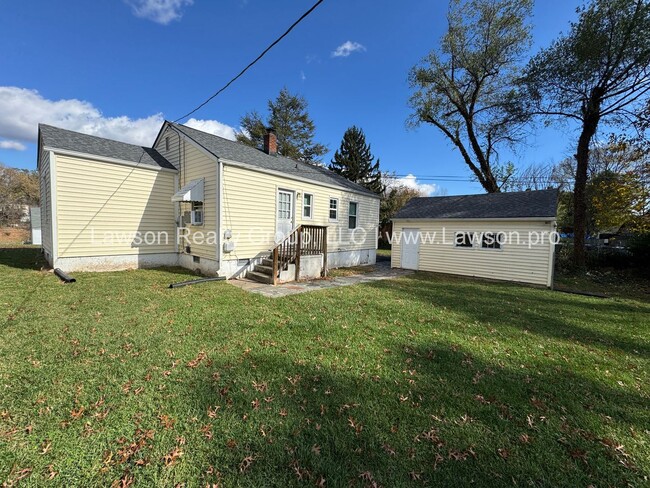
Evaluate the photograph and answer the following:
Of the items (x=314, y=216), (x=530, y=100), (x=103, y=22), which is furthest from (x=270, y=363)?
(x=530, y=100)

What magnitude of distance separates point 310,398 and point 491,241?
37.1 feet

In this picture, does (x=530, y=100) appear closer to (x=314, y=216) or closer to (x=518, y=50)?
(x=518, y=50)

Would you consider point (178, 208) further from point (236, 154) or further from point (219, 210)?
point (236, 154)

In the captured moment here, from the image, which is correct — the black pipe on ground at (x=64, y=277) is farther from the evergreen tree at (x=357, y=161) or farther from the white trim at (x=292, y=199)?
the evergreen tree at (x=357, y=161)

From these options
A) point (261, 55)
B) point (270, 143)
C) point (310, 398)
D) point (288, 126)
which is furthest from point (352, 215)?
point (288, 126)

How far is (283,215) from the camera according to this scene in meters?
→ 10.6

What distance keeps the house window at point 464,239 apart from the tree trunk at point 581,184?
20.7 feet

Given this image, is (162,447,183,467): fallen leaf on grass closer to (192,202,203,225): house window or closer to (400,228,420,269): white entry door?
(192,202,203,225): house window

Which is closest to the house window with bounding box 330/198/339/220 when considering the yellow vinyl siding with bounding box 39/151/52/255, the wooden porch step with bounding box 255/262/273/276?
the wooden porch step with bounding box 255/262/273/276

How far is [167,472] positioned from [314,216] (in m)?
10.1

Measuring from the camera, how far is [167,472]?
1.91 metres

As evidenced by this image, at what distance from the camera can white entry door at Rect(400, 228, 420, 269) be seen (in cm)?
1329

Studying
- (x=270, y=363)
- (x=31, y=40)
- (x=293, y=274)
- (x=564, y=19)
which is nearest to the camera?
(x=270, y=363)

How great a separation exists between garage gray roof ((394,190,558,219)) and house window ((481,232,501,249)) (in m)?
0.78
